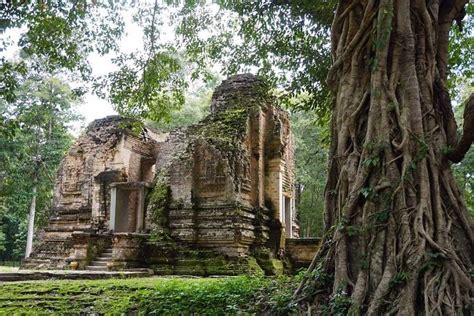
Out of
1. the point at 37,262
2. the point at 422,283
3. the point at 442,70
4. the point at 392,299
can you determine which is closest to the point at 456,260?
the point at 422,283

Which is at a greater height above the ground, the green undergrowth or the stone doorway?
the stone doorway

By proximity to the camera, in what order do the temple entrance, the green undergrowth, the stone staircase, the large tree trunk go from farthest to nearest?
the temple entrance
the stone staircase
the green undergrowth
the large tree trunk

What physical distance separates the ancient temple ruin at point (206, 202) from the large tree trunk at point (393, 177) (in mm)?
5578

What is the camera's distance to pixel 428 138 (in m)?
4.79

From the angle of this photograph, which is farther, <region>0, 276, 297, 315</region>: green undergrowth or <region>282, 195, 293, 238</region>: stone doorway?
<region>282, 195, 293, 238</region>: stone doorway

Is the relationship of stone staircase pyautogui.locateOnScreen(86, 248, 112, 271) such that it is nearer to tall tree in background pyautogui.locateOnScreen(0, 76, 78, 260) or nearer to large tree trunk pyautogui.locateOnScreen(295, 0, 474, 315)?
large tree trunk pyautogui.locateOnScreen(295, 0, 474, 315)

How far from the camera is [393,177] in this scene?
4.53 meters

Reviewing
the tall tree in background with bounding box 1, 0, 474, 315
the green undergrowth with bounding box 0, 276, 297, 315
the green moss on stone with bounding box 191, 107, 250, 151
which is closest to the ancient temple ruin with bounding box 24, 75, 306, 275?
the green moss on stone with bounding box 191, 107, 250, 151

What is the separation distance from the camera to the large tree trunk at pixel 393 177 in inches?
158

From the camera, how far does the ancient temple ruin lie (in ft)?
36.0

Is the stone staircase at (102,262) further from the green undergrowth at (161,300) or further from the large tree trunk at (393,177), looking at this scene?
the large tree trunk at (393,177)

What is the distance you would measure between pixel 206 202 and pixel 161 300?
6111 millimetres

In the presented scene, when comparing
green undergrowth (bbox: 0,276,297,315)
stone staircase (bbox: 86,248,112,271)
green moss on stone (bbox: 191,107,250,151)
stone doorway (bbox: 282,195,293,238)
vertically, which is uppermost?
green moss on stone (bbox: 191,107,250,151)

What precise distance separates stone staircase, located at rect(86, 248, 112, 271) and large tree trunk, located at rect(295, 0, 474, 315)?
25.4 feet
